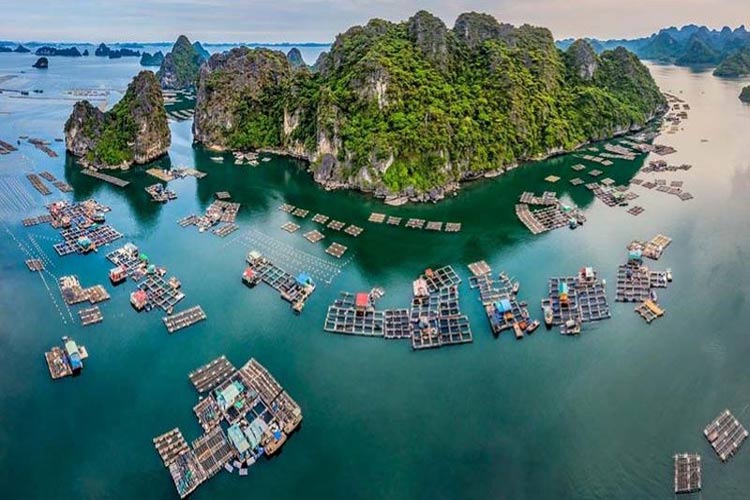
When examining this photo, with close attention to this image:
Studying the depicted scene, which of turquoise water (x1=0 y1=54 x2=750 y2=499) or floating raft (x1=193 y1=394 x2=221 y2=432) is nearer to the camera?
turquoise water (x1=0 y1=54 x2=750 y2=499)

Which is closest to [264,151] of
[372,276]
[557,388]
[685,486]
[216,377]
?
[372,276]

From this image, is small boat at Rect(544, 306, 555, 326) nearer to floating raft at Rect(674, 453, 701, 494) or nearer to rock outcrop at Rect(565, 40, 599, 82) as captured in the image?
floating raft at Rect(674, 453, 701, 494)

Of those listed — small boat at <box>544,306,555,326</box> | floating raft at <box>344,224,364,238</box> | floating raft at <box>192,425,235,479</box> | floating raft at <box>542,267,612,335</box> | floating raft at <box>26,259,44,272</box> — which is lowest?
floating raft at <box>26,259,44,272</box>

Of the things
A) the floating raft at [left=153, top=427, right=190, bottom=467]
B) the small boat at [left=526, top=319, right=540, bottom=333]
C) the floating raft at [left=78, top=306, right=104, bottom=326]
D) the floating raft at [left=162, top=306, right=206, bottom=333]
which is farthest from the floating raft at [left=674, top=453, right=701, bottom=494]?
the floating raft at [left=78, top=306, right=104, bottom=326]

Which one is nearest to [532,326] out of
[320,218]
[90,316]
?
[320,218]

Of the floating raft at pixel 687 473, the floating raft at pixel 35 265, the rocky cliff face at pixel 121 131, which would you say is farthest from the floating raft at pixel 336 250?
the rocky cliff face at pixel 121 131

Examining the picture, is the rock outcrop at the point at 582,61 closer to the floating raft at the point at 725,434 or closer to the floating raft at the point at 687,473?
the floating raft at the point at 725,434

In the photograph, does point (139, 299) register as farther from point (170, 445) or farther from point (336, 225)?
point (336, 225)
